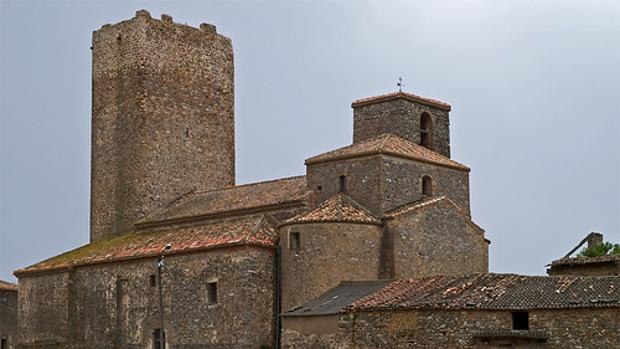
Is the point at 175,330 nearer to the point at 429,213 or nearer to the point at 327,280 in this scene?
the point at 327,280

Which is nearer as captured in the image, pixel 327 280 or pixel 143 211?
pixel 327 280

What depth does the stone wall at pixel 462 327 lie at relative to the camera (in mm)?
30828

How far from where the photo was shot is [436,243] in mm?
40219

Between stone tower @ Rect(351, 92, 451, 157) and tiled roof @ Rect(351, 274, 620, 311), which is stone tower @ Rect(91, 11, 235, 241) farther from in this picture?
tiled roof @ Rect(351, 274, 620, 311)

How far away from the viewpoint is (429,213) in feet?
131

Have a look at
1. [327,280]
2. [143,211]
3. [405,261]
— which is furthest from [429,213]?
[143,211]

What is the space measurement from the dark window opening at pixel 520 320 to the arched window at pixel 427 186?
961cm

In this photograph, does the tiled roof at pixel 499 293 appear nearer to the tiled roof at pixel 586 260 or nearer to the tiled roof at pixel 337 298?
the tiled roof at pixel 337 298

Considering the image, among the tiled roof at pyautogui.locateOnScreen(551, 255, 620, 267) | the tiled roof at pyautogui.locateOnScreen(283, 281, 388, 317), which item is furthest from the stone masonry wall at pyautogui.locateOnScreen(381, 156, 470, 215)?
the tiled roof at pyautogui.locateOnScreen(551, 255, 620, 267)

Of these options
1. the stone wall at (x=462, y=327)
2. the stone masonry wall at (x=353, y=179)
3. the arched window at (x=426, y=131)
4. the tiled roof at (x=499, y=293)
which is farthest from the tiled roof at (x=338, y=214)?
the arched window at (x=426, y=131)

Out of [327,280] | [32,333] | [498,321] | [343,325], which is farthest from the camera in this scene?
[32,333]

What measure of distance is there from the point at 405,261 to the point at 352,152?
4081mm

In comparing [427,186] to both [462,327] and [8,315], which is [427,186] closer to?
[462,327]

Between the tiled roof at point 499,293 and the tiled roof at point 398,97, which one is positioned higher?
the tiled roof at point 398,97
